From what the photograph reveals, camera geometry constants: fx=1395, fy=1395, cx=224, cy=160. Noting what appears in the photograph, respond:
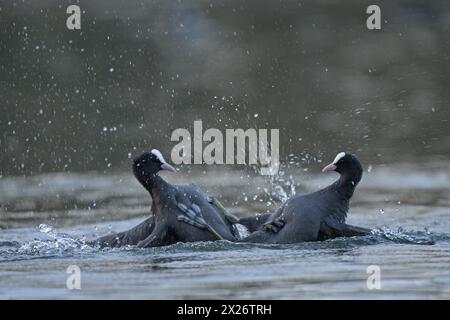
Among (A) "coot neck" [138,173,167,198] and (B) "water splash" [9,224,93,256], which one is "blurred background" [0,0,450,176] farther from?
(A) "coot neck" [138,173,167,198]

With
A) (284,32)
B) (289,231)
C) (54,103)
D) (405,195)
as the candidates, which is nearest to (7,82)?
(54,103)

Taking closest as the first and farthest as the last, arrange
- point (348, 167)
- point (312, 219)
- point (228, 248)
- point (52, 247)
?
point (228, 248), point (312, 219), point (52, 247), point (348, 167)

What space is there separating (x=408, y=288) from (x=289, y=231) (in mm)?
2585

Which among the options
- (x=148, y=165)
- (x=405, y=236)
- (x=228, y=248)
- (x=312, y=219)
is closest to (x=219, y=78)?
(x=148, y=165)

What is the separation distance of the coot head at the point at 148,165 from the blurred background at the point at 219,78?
12.6 feet

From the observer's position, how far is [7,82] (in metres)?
19.5

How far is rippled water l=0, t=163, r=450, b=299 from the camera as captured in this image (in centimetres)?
1018

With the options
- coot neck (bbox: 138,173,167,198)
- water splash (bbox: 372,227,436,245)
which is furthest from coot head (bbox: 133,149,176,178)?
water splash (bbox: 372,227,436,245)

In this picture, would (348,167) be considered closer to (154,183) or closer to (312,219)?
(312,219)

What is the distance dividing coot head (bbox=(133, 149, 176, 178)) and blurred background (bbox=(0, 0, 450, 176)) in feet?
12.6

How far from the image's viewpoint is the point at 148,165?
13109mm

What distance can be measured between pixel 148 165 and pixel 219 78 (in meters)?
6.39

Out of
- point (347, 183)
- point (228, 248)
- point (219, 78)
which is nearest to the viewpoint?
point (228, 248)
